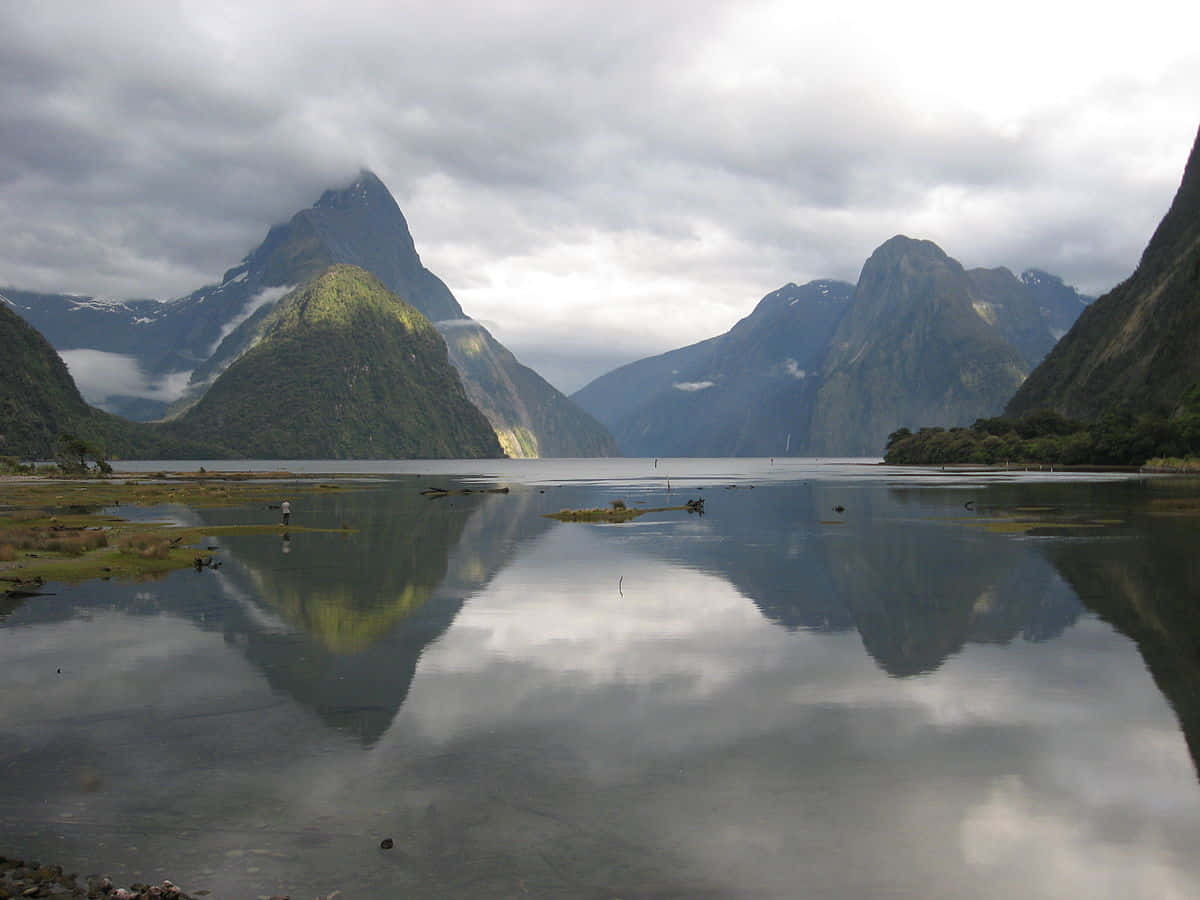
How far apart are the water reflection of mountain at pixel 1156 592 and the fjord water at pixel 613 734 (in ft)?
0.63

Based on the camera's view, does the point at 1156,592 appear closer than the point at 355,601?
No

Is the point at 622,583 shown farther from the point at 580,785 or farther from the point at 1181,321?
the point at 1181,321

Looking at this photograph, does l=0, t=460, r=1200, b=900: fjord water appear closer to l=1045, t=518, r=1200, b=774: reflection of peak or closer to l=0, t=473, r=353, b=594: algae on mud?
l=1045, t=518, r=1200, b=774: reflection of peak

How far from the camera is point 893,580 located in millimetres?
35125

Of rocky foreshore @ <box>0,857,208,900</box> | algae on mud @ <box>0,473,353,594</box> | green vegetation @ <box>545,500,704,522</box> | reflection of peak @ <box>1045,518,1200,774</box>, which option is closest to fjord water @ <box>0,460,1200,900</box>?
reflection of peak @ <box>1045,518,1200,774</box>

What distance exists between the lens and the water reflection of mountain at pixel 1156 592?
19188 millimetres

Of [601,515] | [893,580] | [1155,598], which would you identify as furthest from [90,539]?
[1155,598]

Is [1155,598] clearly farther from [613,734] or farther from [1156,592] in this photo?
[613,734]

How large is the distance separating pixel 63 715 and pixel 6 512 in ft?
205

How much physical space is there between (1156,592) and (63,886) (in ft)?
109

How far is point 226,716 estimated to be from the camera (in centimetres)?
1681

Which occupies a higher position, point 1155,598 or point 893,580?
point 1155,598

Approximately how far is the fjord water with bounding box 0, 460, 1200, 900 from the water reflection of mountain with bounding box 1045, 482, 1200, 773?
0.19m

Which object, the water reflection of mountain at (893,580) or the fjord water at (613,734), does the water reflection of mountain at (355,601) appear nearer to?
the fjord water at (613,734)
